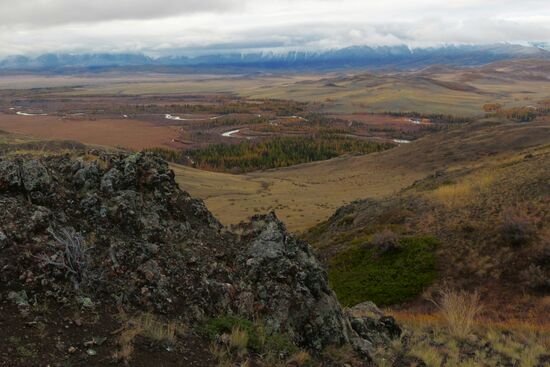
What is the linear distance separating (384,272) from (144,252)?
59.4 feet

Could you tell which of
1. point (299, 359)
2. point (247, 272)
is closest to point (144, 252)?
point (247, 272)

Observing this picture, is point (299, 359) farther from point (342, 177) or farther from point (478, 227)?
point (342, 177)

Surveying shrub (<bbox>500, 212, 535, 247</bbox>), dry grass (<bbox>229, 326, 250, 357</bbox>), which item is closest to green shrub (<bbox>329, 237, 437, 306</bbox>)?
shrub (<bbox>500, 212, 535, 247</bbox>)

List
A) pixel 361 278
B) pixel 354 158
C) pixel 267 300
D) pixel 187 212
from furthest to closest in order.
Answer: pixel 354 158 < pixel 361 278 < pixel 187 212 < pixel 267 300

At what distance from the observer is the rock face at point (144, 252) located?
31.1 feet

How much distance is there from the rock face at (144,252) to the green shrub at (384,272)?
11.5m

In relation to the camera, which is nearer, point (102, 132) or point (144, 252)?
point (144, 252)

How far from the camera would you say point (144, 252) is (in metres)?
10.9

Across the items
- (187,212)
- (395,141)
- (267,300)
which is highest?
(187,212)

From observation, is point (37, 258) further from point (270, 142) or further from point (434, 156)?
point (270, 142)

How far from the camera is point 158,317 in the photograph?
948 centimetres

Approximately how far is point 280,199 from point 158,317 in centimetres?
5880

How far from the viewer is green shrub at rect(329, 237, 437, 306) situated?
79.0 feet

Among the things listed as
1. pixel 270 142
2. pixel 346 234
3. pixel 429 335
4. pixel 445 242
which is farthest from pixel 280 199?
pixel 270 142
